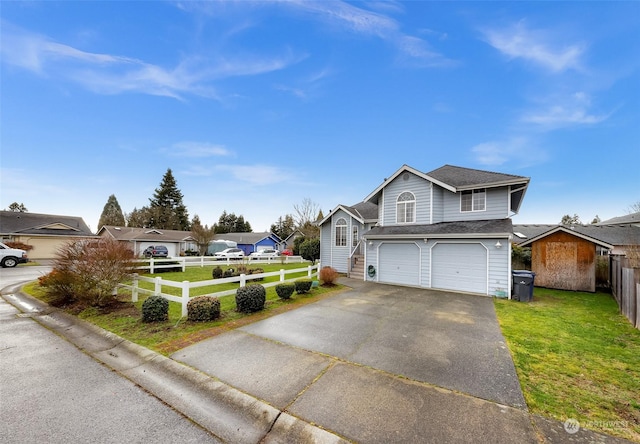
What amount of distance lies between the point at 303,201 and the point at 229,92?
2662cm

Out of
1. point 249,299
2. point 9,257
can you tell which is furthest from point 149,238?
point 249,299

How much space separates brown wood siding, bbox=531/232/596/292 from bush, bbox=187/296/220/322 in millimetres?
16819

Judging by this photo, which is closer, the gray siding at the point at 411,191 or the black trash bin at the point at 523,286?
the black trash bin at the point at 523,286

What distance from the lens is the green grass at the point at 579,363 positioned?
316 cm

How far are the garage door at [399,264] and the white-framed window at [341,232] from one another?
376 centimetres

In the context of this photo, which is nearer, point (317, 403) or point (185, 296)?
point (317, 403)

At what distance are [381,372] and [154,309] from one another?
593cm

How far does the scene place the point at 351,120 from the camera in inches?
687

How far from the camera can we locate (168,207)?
54156 millimetres

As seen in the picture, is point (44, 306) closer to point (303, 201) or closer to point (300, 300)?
point (300, 300)

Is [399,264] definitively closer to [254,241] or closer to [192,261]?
[192,261]

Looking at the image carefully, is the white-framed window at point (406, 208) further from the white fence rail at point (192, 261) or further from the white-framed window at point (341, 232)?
the white fence rail at point (192, 261)

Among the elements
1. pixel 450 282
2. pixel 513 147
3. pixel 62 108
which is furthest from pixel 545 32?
pixel 62 108

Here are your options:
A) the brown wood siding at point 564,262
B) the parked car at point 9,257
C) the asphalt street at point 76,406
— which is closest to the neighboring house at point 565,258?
the brown wood siding at point 564,262
